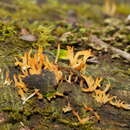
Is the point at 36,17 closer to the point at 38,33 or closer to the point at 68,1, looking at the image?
the point at 38,33

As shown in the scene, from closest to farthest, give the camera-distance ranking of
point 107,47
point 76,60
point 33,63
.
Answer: point 33,63 → point 76,60 → point 107,47

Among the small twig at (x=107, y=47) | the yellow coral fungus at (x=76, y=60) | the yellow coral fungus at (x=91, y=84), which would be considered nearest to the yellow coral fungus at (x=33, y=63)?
the yellow coral fungus at (x=76, y=60)

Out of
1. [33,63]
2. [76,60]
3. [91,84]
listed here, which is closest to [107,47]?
[76,60]

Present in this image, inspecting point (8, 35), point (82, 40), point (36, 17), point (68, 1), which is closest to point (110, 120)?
point (82, 40)

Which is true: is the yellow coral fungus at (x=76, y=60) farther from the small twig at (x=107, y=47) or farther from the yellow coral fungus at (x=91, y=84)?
the small twig at (x=107, y=47)

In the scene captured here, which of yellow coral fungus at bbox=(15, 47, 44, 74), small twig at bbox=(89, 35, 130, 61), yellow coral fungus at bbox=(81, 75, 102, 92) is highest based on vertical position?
small twig at bbox=(89, 35, 130, 61)

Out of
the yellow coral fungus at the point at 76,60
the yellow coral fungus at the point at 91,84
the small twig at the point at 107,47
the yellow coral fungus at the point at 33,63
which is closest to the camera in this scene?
the yellow coral fungus at the point at 33,63

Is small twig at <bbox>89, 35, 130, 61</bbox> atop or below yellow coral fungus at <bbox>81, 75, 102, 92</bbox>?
atop

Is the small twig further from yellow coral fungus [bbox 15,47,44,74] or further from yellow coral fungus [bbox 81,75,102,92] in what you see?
yellow coral fungus [bbox 15,47,44,74]

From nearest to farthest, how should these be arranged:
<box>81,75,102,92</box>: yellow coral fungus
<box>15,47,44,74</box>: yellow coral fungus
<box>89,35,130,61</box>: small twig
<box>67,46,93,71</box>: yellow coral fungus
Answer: <box>15,47,44,74</box>: yellow coral fungus < <box>81,75,102,92</box>: yellow coral fungus < <box>67,46,93,71</box>: yellow coral fungus < <box>89,35,130,61</box>: small twig

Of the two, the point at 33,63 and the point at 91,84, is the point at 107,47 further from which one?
the point at 33,63

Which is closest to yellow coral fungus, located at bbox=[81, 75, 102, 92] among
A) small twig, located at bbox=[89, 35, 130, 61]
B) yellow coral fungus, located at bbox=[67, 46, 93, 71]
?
yellow coral fungus, located at bbox=[67, 46, 93, 71]
